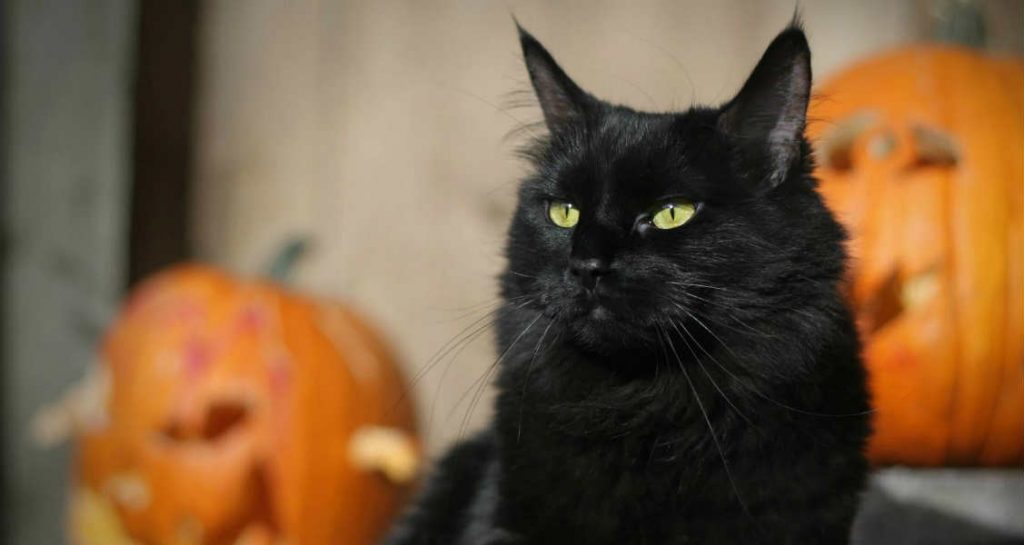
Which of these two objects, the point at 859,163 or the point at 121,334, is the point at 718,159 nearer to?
the point at 859,163

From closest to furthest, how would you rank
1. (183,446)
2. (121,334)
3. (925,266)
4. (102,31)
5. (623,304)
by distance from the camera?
(623,304) → (925,266) → (183,446) → (121,334) → (102,31)

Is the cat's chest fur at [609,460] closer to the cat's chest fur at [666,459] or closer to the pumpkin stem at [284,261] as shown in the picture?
the cat's chest fur at [666,459]

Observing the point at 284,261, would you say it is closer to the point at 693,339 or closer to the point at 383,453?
the point at 383,453

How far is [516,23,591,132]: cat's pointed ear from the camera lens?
113 centimetres

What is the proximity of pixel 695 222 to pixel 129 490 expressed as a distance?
4.57 feet

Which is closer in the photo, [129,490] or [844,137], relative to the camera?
[844,137]

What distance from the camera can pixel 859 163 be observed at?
1.64 meters

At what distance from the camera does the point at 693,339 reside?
1.03 m

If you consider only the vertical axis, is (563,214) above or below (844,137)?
below

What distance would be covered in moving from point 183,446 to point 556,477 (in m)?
1.02

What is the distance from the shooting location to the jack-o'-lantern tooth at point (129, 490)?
1.79 m

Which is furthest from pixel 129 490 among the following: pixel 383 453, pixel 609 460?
pixel 609 460

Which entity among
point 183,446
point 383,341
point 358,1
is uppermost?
point 358,1

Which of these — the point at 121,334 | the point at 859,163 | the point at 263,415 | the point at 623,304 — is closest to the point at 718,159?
the point at 623,304
